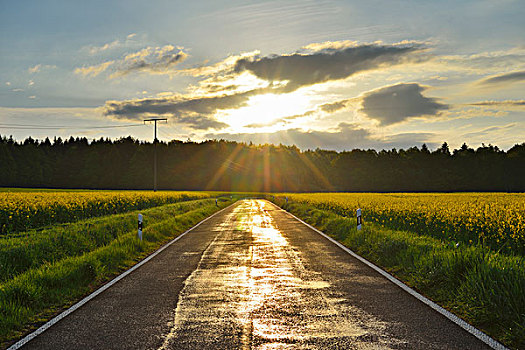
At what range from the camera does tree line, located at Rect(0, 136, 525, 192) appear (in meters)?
113

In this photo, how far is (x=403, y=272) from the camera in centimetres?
890

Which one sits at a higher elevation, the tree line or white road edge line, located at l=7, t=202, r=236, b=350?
the tree line

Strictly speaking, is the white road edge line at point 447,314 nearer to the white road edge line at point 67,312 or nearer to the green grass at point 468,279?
the green grass at point 468,279

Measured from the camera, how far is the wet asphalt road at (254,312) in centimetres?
471

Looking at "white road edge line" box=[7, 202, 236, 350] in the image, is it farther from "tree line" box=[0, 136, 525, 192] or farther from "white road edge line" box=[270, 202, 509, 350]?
"tree line" box=[0, 136, 525, 192]

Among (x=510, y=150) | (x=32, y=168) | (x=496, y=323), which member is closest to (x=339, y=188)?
(x=510, y=150)

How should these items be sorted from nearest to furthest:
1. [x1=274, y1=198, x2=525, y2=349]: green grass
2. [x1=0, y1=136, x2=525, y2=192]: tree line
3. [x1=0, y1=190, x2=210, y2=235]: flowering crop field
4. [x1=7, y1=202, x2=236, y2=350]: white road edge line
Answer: [x1=7, y1=202, x2=236, y2=350]: white road edge line
[x1=274, y1=198, x2=525, y2=349]: green grass
[x1=0, y1=190, x2=210, y2=235]: flowering crop field
[x1=0, y1=136, x2=525, y2=192]: tree line

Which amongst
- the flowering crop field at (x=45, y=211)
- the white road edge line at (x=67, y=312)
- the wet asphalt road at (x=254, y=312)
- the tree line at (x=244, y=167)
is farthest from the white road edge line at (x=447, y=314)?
the tree line at (x=244, y=167)

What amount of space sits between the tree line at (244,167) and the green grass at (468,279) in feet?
366

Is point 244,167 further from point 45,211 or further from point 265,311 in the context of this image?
point 265,311

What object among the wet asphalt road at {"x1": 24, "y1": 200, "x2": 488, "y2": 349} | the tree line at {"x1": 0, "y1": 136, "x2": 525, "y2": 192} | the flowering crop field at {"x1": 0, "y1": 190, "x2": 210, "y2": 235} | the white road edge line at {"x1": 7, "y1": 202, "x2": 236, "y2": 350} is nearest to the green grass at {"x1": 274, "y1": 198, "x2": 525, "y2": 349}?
the wet asphalt road at {"x1": 24, "y1": 200, "x2": 488, "y2": 349}

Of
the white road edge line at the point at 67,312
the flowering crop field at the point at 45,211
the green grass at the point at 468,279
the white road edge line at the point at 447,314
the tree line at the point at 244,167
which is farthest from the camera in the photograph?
the tree line at the point at 244,167

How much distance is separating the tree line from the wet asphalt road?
11035cm

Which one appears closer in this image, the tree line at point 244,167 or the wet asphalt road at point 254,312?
the wet asphalt road at point 254,312
